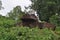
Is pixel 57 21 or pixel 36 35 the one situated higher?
pixel 36 35

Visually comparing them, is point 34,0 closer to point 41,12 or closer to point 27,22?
point 41,12

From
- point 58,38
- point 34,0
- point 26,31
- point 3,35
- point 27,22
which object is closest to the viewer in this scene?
point 3,35

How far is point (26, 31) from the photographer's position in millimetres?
10922

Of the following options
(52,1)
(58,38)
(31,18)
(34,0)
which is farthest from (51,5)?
(58,38)

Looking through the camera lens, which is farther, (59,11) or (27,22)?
(59,11)

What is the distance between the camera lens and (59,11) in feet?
108

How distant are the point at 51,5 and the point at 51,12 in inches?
39.5

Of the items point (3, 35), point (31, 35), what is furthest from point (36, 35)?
point (3, 35)

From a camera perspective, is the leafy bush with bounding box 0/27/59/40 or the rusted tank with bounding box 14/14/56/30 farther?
the rusted tank with bounding box 14/14/56/30

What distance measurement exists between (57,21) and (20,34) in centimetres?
1588

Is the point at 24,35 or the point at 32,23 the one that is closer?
the point at 24,35

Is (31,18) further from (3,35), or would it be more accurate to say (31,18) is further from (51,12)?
(51,12)

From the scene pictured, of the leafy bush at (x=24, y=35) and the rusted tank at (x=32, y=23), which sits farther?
the rusted tank at (x=32, y=23)

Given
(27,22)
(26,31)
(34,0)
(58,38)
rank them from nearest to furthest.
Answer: (26,31) → (58,38) → (27,22) → (34,0)
